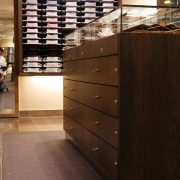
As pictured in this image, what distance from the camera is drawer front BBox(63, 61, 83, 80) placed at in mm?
4230

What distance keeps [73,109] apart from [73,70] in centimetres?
48

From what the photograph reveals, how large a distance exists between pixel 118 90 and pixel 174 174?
0.81 m

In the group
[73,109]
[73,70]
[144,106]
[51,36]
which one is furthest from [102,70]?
[51,36]

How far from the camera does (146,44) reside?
112 inches

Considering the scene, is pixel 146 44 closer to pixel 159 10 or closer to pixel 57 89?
pixel 159 10

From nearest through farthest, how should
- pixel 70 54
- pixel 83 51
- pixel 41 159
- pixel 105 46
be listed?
pixel 105 46 < pixel 83 51 < pixel 41 159 < pixel 70 54

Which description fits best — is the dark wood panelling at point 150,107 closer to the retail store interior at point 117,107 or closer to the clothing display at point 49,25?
the retail store interior at point 117,107

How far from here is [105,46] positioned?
315 cm

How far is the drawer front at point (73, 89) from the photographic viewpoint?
4.25 metres

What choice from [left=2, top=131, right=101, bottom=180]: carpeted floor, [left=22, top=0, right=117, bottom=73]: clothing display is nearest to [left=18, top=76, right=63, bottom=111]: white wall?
[left=22, top=0, right=117, bottom=73]: clothing display

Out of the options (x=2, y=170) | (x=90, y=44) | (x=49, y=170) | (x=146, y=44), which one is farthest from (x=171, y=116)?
(x=2, y=170)

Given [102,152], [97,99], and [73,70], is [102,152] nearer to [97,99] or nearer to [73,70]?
[97,99]

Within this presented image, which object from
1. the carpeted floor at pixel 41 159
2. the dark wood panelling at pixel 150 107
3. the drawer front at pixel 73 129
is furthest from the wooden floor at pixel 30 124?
the dark wood panelling at pixel 150 107

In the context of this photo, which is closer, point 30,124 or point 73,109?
point 73,109
